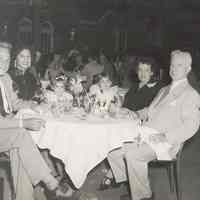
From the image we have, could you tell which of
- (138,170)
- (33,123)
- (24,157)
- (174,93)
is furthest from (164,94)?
(24,157)

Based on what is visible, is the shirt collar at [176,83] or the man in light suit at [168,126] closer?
the man in light suit at [168,126]

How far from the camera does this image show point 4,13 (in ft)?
39.2

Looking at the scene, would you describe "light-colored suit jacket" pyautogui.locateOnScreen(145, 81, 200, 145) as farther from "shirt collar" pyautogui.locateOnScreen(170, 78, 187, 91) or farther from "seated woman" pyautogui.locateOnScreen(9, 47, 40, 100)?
"seated woman" pyautogui.locateOnScreen(9, 47, 40, 100)

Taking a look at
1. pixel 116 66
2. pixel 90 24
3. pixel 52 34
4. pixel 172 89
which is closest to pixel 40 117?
pixel 172 89

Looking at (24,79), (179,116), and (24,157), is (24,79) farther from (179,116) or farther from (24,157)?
(179,116)

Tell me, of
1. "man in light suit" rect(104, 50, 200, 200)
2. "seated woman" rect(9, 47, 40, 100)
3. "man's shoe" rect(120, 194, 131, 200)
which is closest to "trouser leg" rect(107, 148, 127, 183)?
"man in light suit" rect(104, 50, 200, 200)

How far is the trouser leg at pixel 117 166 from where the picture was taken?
3555 mm

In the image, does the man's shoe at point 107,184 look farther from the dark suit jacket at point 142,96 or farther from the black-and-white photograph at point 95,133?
the dark suit jacket at point 142,96

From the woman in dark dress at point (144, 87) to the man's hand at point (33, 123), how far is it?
1.17m

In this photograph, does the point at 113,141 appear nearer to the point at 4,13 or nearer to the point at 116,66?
the point at 116,66

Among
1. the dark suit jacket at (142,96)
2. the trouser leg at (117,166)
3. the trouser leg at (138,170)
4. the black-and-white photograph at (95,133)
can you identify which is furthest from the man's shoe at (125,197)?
the dark suit jacket at (142,96)

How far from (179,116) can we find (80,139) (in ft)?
2.91

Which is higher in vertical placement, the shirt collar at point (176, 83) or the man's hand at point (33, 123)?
the shirt collar at point (176, 83)

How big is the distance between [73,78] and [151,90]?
844mm
